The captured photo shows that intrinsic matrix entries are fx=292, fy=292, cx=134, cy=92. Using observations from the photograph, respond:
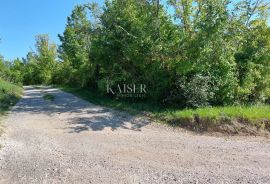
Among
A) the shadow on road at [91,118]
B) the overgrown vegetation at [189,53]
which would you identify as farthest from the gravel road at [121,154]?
the overgrown vegetation at [189,53]

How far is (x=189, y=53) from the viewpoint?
10555 mm

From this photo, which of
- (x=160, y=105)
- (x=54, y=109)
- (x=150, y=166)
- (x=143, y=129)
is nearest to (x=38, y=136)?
(x=143, y=129)

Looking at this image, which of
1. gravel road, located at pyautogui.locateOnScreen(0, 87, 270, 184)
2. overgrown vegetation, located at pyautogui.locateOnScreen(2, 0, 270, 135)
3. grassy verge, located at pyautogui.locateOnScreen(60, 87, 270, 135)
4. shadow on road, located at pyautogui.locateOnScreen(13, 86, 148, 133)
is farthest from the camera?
overgrown vegetation, located at pyautogui.locateOnScreen(2, 0, 270, 135)

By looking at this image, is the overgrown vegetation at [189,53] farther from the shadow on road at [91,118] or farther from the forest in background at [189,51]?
the shadow on road at [91,118]

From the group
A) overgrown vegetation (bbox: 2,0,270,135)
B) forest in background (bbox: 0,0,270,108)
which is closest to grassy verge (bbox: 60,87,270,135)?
overgrown vegetation (bbox: 2,0,270,135)

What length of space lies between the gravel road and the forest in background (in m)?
2.57

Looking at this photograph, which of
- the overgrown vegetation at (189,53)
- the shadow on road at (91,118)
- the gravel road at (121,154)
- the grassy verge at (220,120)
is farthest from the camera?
the overgrown vegetation at (189,53)

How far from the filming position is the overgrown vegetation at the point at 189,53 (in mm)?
10516

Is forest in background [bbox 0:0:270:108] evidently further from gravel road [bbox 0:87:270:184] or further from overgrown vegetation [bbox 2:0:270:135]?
gravel road [bbox 0:87:270:184]

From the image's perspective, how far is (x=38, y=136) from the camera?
7758 millimetres

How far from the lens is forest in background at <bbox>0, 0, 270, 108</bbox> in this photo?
10.6 meters

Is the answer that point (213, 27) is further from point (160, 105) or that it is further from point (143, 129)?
point (143, 129)

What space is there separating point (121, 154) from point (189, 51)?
5.50m

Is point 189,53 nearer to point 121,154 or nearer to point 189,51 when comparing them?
point 189,51
